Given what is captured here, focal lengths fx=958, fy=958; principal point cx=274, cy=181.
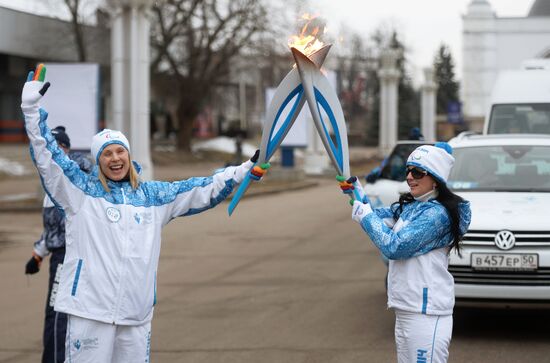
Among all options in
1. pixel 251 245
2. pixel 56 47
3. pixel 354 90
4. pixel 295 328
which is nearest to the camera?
pixel 295 328

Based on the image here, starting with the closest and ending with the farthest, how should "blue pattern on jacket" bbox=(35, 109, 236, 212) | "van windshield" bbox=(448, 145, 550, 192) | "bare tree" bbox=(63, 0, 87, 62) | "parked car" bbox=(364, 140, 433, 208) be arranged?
"blue pattern on jacket" bbox=(35, 109, 236, 212), "van windshield" bbox=(448, 145, 550, 192), "parked car" bbox=(364, 140, 433, 208), "bare tree" bbox=(63, 0, 87, 62)

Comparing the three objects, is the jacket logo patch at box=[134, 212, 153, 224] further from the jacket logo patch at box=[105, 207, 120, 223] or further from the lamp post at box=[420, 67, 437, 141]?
the lamp post at box=[420, 67, 437, 141]

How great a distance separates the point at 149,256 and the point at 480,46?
76944mm

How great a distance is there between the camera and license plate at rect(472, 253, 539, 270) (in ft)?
25.9

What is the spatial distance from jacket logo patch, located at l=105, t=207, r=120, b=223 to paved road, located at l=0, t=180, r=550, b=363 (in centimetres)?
298

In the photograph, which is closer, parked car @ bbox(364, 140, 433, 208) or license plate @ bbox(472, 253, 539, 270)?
license plate @ bbox(472, 253, 539, 270)

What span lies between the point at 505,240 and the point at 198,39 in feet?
126

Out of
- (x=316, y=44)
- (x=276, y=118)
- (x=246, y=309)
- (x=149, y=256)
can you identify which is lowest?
(x=246, y=309)

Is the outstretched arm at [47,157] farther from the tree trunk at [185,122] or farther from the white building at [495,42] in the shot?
the white building at [495,42]

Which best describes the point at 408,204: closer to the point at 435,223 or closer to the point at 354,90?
the point at 435,223

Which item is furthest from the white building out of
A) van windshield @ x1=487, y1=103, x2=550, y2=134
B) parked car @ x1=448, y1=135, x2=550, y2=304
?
parked car @ x1=448, y1=135, x2=550, y2=304

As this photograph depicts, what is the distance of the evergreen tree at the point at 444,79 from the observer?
83.0 meters

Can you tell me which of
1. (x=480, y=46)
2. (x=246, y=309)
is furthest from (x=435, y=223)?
(x=480, y=46)

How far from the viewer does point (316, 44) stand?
5414mm
